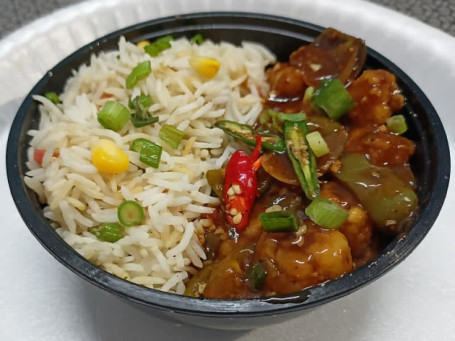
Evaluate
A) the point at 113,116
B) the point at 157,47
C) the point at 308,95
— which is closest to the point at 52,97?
the point at 113,116

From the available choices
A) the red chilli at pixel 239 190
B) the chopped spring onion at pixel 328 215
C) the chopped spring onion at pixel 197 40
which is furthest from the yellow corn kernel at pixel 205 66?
the chopped spring onion at pixel 328 215

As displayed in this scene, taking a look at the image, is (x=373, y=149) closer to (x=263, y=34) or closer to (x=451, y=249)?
(x=451, y=249)

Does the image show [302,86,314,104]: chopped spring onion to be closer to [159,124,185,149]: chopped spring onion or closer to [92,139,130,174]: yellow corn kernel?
[159,124,185,149]: chopped spring onion

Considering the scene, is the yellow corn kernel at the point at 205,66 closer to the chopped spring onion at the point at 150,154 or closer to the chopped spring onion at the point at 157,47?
the chopped spring onion at the point at 157,47

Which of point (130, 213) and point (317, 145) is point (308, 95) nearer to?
point (317, 145)

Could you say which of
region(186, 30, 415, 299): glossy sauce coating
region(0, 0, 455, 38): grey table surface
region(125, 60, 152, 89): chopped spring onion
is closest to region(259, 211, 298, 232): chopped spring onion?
region(186, 30, 415, 299): glossy sauce coating

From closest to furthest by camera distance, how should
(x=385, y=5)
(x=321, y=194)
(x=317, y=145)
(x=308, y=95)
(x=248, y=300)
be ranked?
A: (x=248, y=300) < (x=321, y=194) < (x=317, y=145) < (x=308, y=95) < (x=385, y=5)
